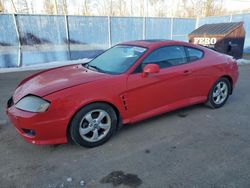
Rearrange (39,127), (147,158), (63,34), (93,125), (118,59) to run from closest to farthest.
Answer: (39,127), (147,158), (93,125), (118,59), (63,34)

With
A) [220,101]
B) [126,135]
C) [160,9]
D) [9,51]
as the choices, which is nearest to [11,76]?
[9,51]

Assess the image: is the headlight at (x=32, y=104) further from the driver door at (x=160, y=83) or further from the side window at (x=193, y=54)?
the side window at (x=193, y=54)

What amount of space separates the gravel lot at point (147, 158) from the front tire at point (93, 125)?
0.45 ft

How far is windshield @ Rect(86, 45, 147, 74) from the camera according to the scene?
3312 mm

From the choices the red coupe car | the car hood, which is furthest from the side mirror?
the car hood

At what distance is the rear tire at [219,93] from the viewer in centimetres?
424

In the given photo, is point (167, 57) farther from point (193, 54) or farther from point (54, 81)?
point (54, 81)

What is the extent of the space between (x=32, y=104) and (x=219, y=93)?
11.5ft

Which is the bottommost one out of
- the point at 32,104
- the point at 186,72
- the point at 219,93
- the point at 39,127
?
the point at 219,93

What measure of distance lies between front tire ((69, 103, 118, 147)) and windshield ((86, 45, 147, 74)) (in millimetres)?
655

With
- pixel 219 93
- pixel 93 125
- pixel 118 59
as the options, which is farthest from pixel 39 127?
pixel 219 93

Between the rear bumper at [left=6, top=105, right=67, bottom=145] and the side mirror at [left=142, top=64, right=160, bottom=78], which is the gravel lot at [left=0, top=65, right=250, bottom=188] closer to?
the rear bumper at [left=6, top=105, right=67, bottom=145]

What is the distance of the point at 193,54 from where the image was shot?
392 centimetres

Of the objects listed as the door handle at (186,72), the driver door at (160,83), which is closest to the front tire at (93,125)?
the driver door at (160,83)
